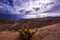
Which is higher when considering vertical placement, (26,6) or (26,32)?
(26,6)

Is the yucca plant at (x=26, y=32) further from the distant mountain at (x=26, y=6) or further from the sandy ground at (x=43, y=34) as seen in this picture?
the distant mountain at (x=26, y=6)

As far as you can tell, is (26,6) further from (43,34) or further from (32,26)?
(43,34)

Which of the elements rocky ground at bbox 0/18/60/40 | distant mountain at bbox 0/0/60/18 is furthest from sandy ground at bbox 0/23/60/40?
distant mountain at bbox 0/0/60/18

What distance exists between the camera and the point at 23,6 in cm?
147

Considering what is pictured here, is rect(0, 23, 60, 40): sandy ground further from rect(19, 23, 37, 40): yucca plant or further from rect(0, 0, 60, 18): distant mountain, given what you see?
rect(0, 0, 60, 18): distant mountain

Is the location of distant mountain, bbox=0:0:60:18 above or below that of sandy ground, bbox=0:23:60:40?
above

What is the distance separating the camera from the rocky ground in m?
1.46

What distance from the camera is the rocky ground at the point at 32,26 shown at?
146 cm

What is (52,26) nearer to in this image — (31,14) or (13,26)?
(31,14)

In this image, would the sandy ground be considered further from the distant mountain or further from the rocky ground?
the distant mountain

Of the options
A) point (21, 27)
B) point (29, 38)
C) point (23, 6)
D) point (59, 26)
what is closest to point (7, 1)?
point (23, 6)

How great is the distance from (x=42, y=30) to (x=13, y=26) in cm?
28

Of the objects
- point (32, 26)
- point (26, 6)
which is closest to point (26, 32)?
point (32, 26)

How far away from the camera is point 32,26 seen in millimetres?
1480
